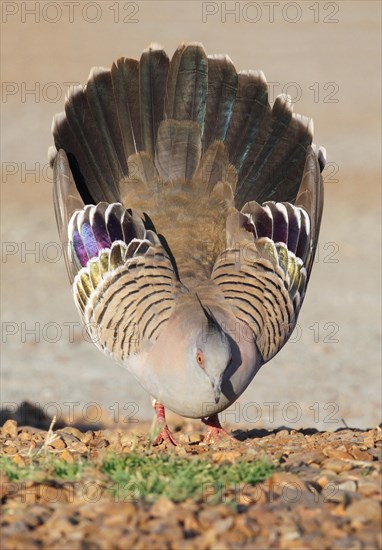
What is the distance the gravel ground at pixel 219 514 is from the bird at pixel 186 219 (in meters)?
1.26

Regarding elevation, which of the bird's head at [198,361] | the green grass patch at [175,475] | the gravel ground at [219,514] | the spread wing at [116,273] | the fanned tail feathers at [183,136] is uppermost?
the fanned tail feathers at [183,136]

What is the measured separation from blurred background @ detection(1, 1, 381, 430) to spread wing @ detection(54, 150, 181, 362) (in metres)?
2.45

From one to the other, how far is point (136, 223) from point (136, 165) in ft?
2.79

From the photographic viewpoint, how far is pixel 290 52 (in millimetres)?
30453

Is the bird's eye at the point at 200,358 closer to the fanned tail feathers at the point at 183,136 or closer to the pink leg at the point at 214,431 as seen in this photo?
the pink leg at the point at 214,431

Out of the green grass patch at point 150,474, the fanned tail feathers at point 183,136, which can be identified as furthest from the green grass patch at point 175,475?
the fanned tail feathers at point 183,136

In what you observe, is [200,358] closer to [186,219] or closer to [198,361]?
[198,361]

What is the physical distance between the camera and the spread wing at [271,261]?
6805 mm

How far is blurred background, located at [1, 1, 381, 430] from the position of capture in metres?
11.1

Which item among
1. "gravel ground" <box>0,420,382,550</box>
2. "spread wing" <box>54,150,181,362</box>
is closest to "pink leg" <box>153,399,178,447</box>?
"spread wing" <box>54,150,181,362</box>

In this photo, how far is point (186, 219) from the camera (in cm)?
746

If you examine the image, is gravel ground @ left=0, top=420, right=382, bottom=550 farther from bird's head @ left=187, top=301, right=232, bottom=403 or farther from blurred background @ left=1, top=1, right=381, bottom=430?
blurred background @ left=1, top=1, right=381, bottom=430

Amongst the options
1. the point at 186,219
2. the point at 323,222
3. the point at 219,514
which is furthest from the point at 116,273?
the point at 323,222

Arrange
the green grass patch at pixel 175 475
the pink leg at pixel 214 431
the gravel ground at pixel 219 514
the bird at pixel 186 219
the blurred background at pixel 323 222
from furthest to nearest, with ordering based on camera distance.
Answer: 1. the blurred background at pixel 323 222
2. the pink leg at pixel 214 431
3. the bird at pixel 186 219
4. the green grass patch at pixel 175 475
5. the gravel ground at pixel 219 514
